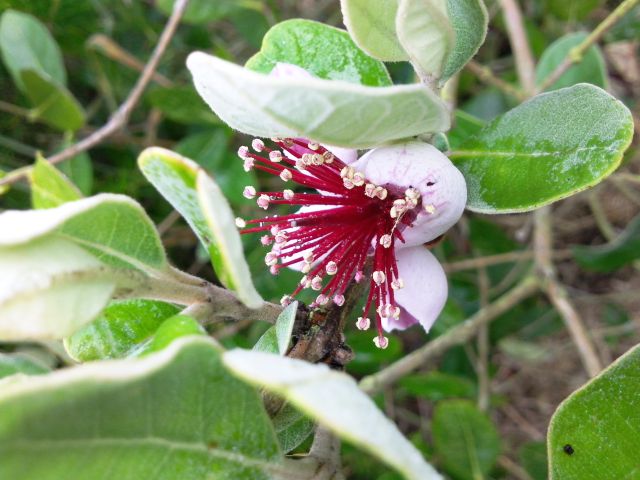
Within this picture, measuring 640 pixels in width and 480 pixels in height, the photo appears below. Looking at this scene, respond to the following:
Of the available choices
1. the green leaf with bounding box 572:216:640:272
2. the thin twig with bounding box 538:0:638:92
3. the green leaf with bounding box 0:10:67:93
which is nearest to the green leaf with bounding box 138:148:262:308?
the thin twig with bounding box 538:0:638:92

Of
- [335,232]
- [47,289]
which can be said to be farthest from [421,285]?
[47,289]

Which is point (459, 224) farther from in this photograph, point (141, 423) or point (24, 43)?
point (141, 423)

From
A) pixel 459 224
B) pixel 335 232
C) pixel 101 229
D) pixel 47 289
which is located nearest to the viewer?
pixel 47 289

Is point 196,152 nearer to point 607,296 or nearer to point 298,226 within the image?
point 298,226

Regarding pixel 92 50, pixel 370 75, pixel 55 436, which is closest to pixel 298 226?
pixel 370 75

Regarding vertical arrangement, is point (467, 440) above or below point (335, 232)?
below

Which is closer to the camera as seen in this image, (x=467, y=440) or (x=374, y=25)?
(x=374, y=25)

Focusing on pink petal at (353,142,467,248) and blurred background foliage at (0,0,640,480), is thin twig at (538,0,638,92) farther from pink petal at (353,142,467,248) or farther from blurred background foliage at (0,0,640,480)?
pink petal at (353,142,467,248)
